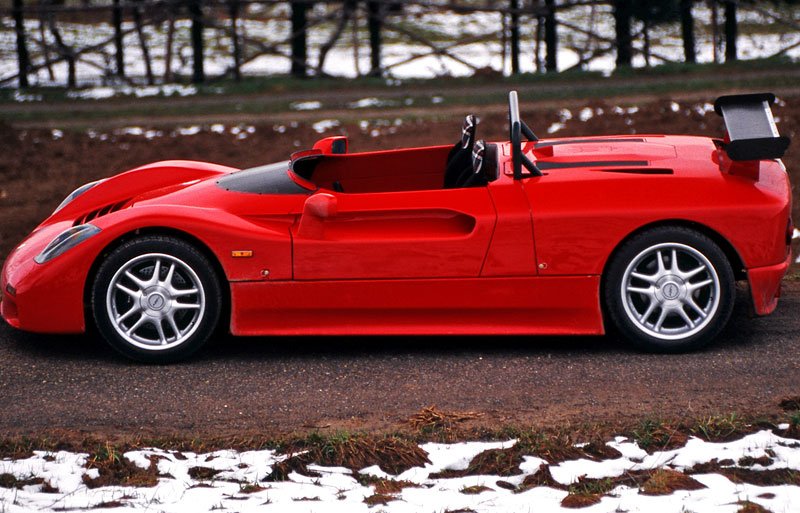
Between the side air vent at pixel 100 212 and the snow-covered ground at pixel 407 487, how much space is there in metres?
2.01

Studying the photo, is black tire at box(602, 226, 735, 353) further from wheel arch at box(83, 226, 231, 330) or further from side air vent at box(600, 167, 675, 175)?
wheel arch at box(83, 226, 231, 330)

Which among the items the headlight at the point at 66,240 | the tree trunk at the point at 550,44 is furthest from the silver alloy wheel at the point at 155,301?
the tree trunk at the point at 550,44

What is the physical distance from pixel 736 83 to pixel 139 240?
12.3m

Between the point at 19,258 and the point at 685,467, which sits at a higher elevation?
the point at 19,258

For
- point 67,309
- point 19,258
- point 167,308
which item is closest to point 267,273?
point 167,308

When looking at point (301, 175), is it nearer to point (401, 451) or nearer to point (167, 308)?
point (167, 308)

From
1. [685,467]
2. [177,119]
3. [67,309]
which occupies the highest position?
[177,119]

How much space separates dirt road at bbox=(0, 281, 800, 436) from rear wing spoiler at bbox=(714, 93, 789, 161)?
Answer: 1.05 meters

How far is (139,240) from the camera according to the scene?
5.73 m

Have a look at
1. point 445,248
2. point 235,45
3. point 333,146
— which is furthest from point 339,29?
point 445,248

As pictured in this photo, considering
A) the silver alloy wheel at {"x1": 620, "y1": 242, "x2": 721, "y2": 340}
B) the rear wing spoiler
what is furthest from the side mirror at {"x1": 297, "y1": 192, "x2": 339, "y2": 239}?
the rear wing spoiler

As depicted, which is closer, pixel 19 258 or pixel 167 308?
pixel 167 308

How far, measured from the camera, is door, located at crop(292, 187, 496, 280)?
5.69m

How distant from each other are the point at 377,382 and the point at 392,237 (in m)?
0.77
